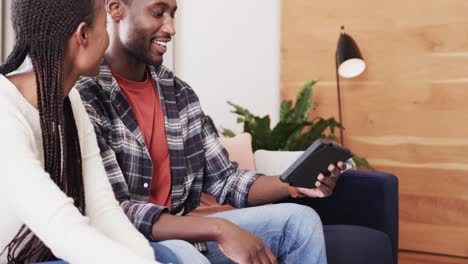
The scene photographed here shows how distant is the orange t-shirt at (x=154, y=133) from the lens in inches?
55.5

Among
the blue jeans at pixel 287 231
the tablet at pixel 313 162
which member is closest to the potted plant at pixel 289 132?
the tablet at pixel 313 162

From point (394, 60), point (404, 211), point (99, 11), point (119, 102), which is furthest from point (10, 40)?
point (404, 211)

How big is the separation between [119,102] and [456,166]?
78.5 inches

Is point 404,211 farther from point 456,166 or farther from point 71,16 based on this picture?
point 71,16

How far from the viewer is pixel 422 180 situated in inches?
111

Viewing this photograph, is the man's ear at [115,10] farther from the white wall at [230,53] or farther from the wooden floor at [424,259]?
the wooden floor at [424,259]

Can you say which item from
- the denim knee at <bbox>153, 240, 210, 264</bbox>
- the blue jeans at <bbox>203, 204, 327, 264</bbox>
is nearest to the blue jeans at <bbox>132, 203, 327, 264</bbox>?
the blue jeans at <bbox>203, 204, 327, 264</bbox>

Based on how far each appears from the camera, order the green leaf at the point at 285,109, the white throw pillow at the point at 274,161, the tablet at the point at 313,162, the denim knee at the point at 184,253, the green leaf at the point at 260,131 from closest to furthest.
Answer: the denim knee at the point at 184,253 → the tablet at the point at 313,162 → the white throw pillow at the point at 274,161 → the green leaf at the point at 260,131 → the green leaf at the point at 285,109

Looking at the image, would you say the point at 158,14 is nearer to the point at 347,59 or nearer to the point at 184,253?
the point at 184,253

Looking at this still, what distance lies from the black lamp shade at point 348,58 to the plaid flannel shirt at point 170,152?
1.32 m

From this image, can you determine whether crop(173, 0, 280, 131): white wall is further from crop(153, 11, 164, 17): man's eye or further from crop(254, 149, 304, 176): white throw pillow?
crop(153, 11, 164, 17): man's eye

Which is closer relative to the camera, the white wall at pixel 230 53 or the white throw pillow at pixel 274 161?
the white throw pillow at pixel 274 161

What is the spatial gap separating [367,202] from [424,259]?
1.18 metres

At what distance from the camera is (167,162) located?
1.44 meters
